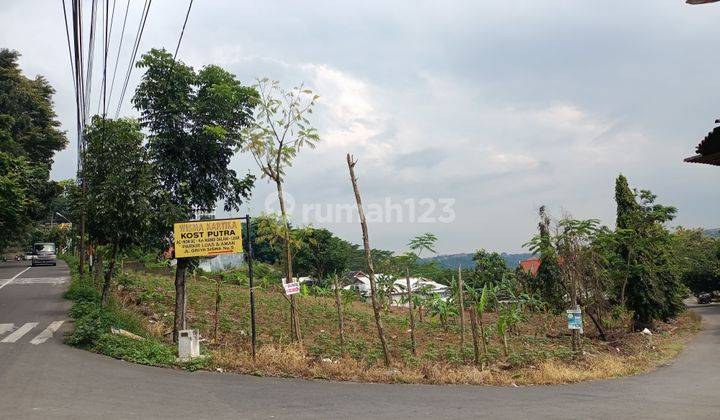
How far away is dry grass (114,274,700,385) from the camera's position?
38.2 ft

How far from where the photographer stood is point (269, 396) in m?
9.33

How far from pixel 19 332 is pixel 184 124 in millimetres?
7517

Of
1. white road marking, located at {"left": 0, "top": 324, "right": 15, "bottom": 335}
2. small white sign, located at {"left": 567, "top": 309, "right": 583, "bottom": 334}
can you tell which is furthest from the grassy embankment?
white road marking, located at {"left": 0, "top": 324, "right": 15, "bottom": 335}

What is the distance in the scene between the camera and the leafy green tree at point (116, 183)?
1588 cm

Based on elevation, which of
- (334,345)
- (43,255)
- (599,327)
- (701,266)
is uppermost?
(43,255)

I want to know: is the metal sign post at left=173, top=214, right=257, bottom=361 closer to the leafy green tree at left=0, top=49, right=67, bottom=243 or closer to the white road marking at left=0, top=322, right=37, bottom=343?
the white road marking at left=0, top=322, right=37, bottom=343

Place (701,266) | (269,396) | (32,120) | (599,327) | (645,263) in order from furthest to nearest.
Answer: (701,266), (32,120), (645,263), (599,327), (269,396)

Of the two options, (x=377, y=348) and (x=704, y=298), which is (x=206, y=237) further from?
(x=704, y=298)

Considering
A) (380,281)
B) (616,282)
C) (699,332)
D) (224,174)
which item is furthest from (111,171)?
(699,332)

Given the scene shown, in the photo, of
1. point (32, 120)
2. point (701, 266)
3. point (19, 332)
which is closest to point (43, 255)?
point (32, 120)

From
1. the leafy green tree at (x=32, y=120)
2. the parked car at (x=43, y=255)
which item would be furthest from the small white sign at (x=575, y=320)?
the parked car at (x=43, y=255)

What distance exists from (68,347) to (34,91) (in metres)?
40.5

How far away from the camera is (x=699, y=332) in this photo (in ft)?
86.3

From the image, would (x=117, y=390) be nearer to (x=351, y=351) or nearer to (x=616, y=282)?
(x=351, y=351)
